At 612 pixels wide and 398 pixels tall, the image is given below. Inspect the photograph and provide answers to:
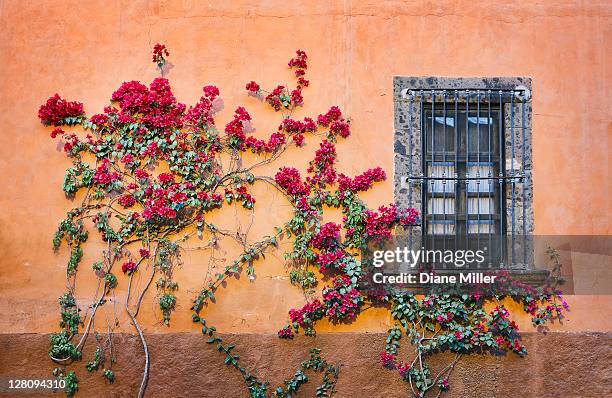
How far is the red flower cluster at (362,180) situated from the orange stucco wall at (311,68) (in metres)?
0.07

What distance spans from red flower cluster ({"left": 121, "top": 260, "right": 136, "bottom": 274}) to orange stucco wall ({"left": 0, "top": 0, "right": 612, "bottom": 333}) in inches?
10.8

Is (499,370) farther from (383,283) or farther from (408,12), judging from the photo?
(408,12)

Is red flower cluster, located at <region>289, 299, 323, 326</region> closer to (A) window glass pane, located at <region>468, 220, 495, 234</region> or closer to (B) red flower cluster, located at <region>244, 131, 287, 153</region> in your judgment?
(B) red flower cluster, located at <region>244, 131, 287, 153</region>

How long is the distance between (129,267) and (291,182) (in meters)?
1.41

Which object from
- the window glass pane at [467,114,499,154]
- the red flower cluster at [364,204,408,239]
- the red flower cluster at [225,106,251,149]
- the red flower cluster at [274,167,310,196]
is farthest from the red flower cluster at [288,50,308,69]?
the window glass pane at [467,114,499,154]

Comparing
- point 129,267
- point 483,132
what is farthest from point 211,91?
point 483,132

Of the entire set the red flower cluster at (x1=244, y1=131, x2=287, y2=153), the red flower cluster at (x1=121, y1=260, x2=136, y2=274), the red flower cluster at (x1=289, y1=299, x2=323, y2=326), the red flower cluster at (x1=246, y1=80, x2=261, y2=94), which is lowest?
the red flower cluster at (x1=289, y1=299, x2=323, y2=326)

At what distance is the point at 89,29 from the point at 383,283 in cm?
307

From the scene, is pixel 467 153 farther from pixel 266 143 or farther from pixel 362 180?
pixel 266 143

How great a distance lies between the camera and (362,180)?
19.5 ft

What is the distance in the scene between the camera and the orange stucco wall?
5.99 m

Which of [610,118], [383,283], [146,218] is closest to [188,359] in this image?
[146,218]

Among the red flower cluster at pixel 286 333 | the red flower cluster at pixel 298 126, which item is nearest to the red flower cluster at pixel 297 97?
the red flower cluster at pixel 298 126

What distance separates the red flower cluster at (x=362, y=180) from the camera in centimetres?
595
